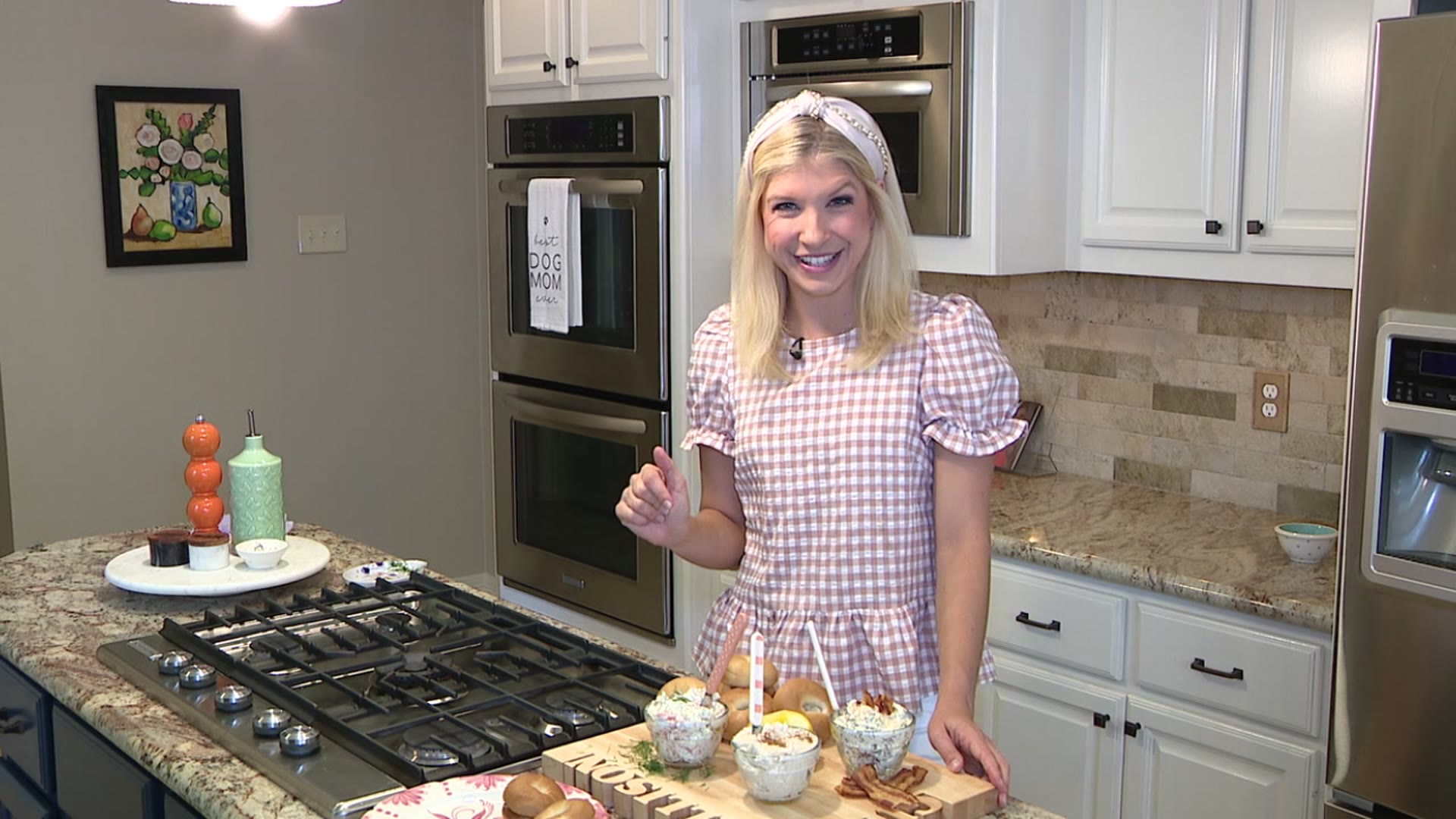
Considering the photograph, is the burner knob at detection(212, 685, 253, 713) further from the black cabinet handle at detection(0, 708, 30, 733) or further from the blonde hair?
the blonde hair

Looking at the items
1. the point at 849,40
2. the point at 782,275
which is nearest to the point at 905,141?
the point at 849,40

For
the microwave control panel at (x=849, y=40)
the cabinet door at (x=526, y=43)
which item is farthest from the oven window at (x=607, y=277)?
the microwave control panel at (x=849, y=40)

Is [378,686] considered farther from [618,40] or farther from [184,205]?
[184,205]

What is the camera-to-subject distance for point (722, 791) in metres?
1.48

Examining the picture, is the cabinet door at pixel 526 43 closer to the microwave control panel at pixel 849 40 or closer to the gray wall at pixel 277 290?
the microwave control panel at pixel 849 40

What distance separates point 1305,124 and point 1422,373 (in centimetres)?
70

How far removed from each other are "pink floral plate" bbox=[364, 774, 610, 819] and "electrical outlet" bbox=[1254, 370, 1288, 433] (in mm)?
1963

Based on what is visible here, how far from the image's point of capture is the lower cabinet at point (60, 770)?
1.79 meters

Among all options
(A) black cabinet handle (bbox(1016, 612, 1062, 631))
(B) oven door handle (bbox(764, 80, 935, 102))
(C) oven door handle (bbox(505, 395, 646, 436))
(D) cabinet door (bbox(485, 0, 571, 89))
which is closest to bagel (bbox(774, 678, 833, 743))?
(A) black cabinet handle (bbox(1016, 612, 1062, 631))

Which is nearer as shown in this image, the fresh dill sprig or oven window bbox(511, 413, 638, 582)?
the fresh dill sprig

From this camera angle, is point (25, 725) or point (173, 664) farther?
point (25, 725)

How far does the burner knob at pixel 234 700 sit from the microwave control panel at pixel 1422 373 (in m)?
1.58

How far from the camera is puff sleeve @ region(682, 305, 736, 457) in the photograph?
2.03 meters

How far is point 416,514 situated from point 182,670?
11.0ft
